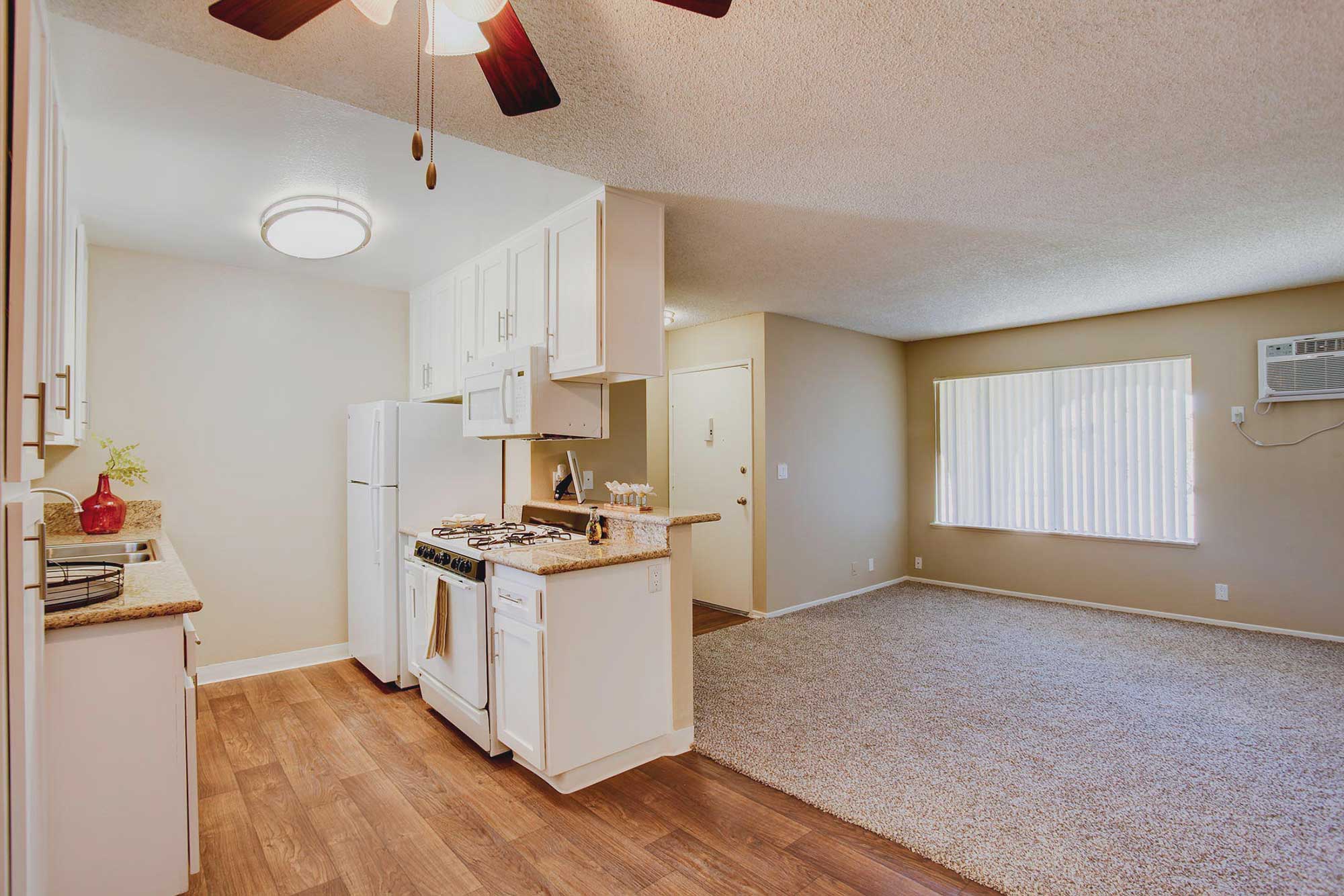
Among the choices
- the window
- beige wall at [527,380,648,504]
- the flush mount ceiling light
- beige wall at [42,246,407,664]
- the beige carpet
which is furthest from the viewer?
the window

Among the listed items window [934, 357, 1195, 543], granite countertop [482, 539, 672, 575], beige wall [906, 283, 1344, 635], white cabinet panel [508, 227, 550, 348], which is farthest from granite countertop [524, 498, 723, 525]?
beige wall [906, 283, 1344, 635]

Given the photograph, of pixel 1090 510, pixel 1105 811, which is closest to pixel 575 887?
pixel 1105 811

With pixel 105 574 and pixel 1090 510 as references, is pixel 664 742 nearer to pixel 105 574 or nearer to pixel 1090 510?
pixel 105 574

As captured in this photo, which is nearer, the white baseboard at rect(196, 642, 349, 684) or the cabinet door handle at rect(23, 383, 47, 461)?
the cabinet door handle at rect(23, 383, 47, 461)

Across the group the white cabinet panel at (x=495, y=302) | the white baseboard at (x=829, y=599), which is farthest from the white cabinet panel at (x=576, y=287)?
the white baseboard at (x=829, y=599)

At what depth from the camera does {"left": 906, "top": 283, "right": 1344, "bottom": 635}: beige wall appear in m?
4.32

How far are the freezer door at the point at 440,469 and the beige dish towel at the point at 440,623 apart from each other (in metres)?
0.68

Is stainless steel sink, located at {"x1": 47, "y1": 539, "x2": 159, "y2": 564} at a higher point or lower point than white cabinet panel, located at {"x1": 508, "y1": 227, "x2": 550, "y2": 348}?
lower

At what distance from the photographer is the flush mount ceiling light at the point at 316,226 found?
9.52ft

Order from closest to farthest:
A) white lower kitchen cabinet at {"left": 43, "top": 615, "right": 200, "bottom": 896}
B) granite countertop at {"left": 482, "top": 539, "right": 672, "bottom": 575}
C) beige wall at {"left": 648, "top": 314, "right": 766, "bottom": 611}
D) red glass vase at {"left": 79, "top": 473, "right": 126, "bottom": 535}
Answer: white lower kitchen cabinet at {"left": 43, "top": 615, "right": 200, "bottom": 896}, granite countertop at {"left": 482, "top": 539, "right": 672, "bottom": 575}, red glass vase at {"left": 79, "top": 473, "right": 126, "bottom": 535}, beige wall at {"left": 648, "top": 314, "right": 766, "bottom": 611}

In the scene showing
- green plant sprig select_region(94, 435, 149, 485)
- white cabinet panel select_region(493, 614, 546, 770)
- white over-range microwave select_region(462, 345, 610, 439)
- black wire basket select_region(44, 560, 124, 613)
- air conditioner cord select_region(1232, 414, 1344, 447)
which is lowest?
white cabinet panel select_region(493, 614, 546, 770)

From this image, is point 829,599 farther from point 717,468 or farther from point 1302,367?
point 1302,367

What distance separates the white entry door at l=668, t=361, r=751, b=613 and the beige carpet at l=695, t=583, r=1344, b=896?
0.67 m

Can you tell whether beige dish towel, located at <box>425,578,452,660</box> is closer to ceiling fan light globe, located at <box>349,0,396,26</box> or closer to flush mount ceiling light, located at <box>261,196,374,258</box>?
flush mount ceiling light, located at <box>261,196,374,258</box>
